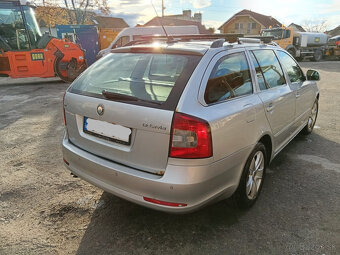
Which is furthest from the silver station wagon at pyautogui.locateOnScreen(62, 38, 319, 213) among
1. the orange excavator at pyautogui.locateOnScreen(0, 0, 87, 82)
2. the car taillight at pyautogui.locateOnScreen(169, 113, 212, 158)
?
the orange excavator at pyautogui.locateOnScreen(0, 0, 87, 82)

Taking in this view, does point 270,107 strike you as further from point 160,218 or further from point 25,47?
point 25,47

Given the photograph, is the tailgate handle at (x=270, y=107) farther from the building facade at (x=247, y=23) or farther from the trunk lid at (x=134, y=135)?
the building facade at (x=247, y=23)

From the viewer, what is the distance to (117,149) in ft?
7.47

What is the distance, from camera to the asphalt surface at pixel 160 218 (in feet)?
7.62

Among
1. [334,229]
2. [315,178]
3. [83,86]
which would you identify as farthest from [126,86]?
[315,178]

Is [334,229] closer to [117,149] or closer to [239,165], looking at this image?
[239,165]

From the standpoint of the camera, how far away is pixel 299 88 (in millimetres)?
3832

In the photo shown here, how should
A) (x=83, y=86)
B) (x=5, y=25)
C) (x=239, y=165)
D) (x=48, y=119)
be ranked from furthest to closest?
(x=5, y=25), (x=48, y=119), (x=83, y=86), (x=239, y=165)

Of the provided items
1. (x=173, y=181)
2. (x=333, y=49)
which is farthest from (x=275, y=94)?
(x=333, y=49)

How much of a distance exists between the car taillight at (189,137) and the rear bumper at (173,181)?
0.10 m

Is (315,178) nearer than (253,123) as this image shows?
No

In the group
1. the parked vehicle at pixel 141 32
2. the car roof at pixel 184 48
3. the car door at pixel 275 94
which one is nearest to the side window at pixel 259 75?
the car door at pixel 275 94

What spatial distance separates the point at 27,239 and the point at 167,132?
5.20 feet

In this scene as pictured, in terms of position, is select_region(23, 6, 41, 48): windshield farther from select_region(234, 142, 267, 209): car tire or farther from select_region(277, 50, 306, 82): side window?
select_region(234, 142, 267, 209): car tire
